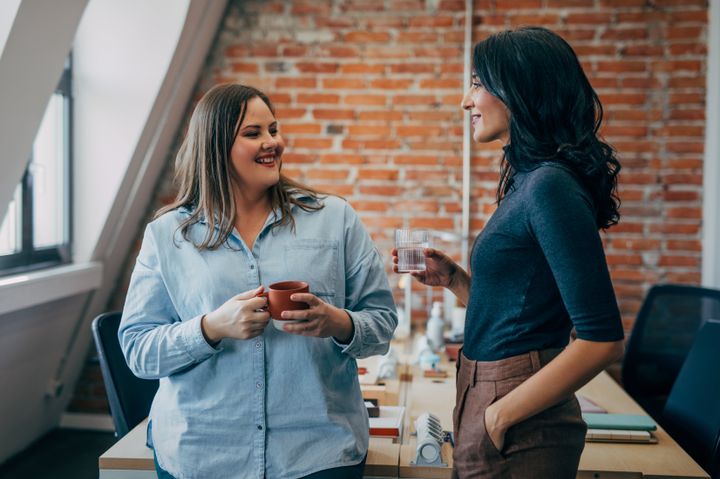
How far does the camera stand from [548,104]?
4.18ft

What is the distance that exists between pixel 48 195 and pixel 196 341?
220 cm

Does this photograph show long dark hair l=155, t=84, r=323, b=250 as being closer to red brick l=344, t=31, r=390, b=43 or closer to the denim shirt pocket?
the denim shirt pocket

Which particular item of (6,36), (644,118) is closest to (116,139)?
(6,36)

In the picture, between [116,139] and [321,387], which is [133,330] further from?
[116,139]

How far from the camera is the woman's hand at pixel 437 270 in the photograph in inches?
65.8

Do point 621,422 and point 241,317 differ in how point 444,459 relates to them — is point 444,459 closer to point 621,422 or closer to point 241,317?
point 621,422

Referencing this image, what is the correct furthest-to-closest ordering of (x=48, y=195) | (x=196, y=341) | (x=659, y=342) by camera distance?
1. (x=48, y=195)
2. (x=659, y=342)
3. (x=196, y=341)

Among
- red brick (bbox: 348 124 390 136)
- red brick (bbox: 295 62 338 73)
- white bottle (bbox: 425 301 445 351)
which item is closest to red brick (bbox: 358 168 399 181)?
red brick (bbox: 348 124 390 136)

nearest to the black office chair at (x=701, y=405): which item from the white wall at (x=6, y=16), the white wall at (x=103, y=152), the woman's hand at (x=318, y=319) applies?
the woman's hand at (x=318, y=319)

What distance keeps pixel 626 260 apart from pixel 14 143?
2.74 m

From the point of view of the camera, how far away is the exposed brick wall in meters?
3.45

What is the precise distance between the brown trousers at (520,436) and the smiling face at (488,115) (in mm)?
420

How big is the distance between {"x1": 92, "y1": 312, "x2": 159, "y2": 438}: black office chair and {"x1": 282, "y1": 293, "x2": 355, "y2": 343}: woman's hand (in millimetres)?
925

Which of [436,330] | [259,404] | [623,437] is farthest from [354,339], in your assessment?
[436,330]
